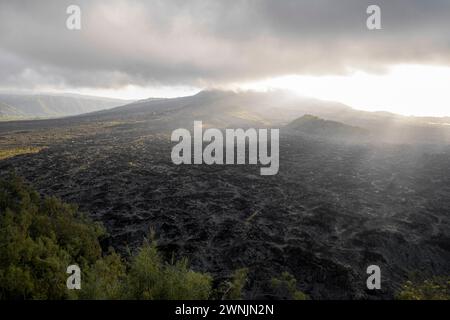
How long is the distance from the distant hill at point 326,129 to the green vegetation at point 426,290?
50.5 metres

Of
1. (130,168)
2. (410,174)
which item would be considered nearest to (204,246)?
(130,168)

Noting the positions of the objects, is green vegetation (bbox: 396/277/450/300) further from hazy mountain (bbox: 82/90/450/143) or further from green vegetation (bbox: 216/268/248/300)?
hazy mountain (bbox: 82/90/450/143)

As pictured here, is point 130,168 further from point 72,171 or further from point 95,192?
point 95,192

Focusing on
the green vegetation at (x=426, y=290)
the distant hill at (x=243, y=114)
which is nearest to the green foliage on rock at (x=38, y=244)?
the green vegetation at (x=426, y=290)

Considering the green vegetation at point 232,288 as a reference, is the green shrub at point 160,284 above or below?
above

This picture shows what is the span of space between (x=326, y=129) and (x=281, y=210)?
4913 cm

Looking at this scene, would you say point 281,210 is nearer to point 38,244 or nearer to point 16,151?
point 38,244

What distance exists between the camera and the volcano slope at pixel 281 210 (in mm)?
17047

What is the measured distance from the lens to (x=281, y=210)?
23.8 meters

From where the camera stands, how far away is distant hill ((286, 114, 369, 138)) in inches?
2574

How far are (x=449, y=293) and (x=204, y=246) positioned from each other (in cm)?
1075

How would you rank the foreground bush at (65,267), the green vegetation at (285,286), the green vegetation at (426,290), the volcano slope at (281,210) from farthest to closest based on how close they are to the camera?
the volcano slope at (281,210), the green vegetation at (285,286), the green vegetation at (426,290), the foreground bush at (65,267)

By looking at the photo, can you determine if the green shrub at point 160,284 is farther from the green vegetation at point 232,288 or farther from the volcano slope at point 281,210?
the volcano slope at point 281,210

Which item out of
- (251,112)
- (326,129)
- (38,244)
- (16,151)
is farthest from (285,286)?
(251,112)
